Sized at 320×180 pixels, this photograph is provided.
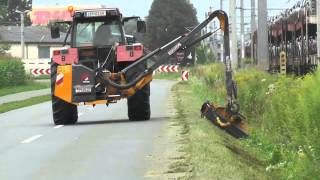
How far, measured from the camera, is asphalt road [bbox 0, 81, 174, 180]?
38.7ft

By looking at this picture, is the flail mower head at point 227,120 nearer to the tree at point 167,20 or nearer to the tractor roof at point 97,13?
the tractor roof at point 97,13

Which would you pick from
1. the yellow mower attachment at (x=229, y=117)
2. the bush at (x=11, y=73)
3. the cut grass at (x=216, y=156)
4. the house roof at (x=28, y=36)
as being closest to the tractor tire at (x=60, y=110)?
the cut grass at (x=216, y=156)

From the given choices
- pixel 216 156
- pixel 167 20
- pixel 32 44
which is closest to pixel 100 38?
pixel 216 156

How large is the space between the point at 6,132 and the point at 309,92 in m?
12.2

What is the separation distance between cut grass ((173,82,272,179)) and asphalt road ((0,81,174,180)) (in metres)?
0.81

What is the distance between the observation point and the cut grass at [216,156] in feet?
34.7

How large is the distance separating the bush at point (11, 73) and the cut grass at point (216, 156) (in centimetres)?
3874

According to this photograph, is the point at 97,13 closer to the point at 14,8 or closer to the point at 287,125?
the point at 287,125

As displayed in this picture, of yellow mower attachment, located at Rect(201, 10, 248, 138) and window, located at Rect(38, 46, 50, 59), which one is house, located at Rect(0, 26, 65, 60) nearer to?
window, located at Rect(38, 46, 50, 59)

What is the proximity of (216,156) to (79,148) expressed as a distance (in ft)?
12.6

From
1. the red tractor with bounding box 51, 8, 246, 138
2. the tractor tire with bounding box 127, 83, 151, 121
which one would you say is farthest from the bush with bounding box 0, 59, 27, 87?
the tractor tire with bounding box 127, 83, 151, 121

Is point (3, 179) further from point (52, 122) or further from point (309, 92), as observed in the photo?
point (52, 122)

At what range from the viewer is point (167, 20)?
119 m

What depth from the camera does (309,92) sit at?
882 cm
